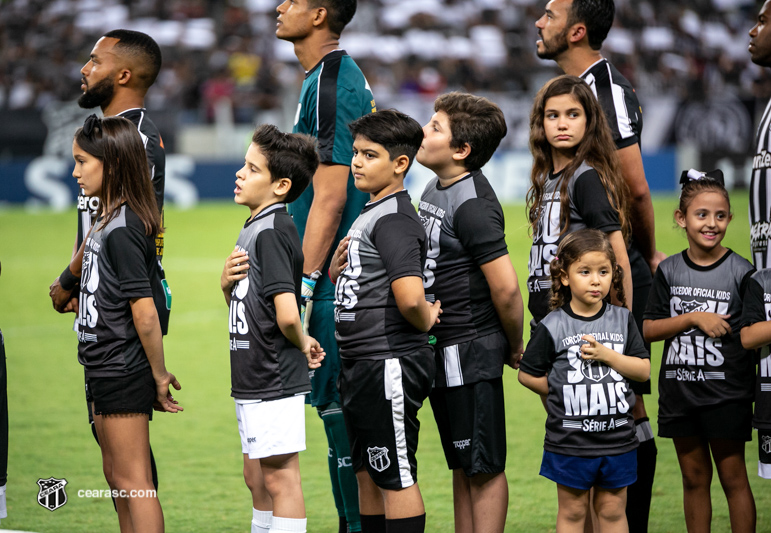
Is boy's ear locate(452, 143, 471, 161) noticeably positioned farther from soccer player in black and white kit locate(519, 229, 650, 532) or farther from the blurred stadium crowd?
the blurred stadium crowd

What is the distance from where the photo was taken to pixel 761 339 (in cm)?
353

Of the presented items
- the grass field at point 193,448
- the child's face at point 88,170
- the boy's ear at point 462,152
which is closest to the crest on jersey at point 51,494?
the grass field at point 193,448

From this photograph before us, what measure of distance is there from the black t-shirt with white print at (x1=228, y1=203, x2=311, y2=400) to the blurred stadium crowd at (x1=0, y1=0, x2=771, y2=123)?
17983 millimetres

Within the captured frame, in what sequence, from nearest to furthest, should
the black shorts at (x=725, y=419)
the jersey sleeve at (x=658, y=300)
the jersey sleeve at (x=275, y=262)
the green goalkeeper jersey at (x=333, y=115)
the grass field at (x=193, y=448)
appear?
the jersey sleeve at (x=275, y=262) → the black shorts at (x=725, y=419) → the jersey sleeve at (x=658, y=300) → the green goalkeeper jersey at (x=333, y=115) → the grass field at (x=193, y=448)

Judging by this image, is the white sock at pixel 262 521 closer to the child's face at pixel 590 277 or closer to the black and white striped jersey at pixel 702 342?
the child's face at pixel 590 277

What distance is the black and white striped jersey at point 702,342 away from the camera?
146 inches

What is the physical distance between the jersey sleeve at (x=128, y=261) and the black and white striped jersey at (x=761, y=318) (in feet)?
7.90

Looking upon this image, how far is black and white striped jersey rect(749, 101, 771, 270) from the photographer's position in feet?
12.7

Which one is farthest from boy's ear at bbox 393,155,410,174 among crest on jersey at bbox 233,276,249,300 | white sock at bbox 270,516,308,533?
white sock at bbox 270,516,308,533

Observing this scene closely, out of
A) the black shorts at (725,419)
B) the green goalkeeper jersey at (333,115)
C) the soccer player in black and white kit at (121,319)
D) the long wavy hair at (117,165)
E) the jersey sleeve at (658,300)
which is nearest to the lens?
the soccer player in black and white kit at (121,319)

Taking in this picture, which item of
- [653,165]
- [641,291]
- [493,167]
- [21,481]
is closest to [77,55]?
[493,167]

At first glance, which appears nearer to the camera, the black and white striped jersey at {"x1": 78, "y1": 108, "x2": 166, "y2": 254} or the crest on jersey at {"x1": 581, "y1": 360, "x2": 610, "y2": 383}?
the crest on jersey at {"x1": 581, "y1": 360, "x2": 610, "y2": 383}

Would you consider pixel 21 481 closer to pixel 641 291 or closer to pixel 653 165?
pixel 641 291

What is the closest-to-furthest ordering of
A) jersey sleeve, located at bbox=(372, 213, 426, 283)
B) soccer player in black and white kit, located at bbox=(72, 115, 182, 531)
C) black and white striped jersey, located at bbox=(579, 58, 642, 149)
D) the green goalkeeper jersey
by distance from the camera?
jersey sleeve, located at bbox=(372, 213, 426, 283), soccer player in black and white kit, located at bbox=(72, 115, 182, 531), black and white striped jersey, located at bbox=(579, 58, 642, 149), the green goalkeeper jersey
